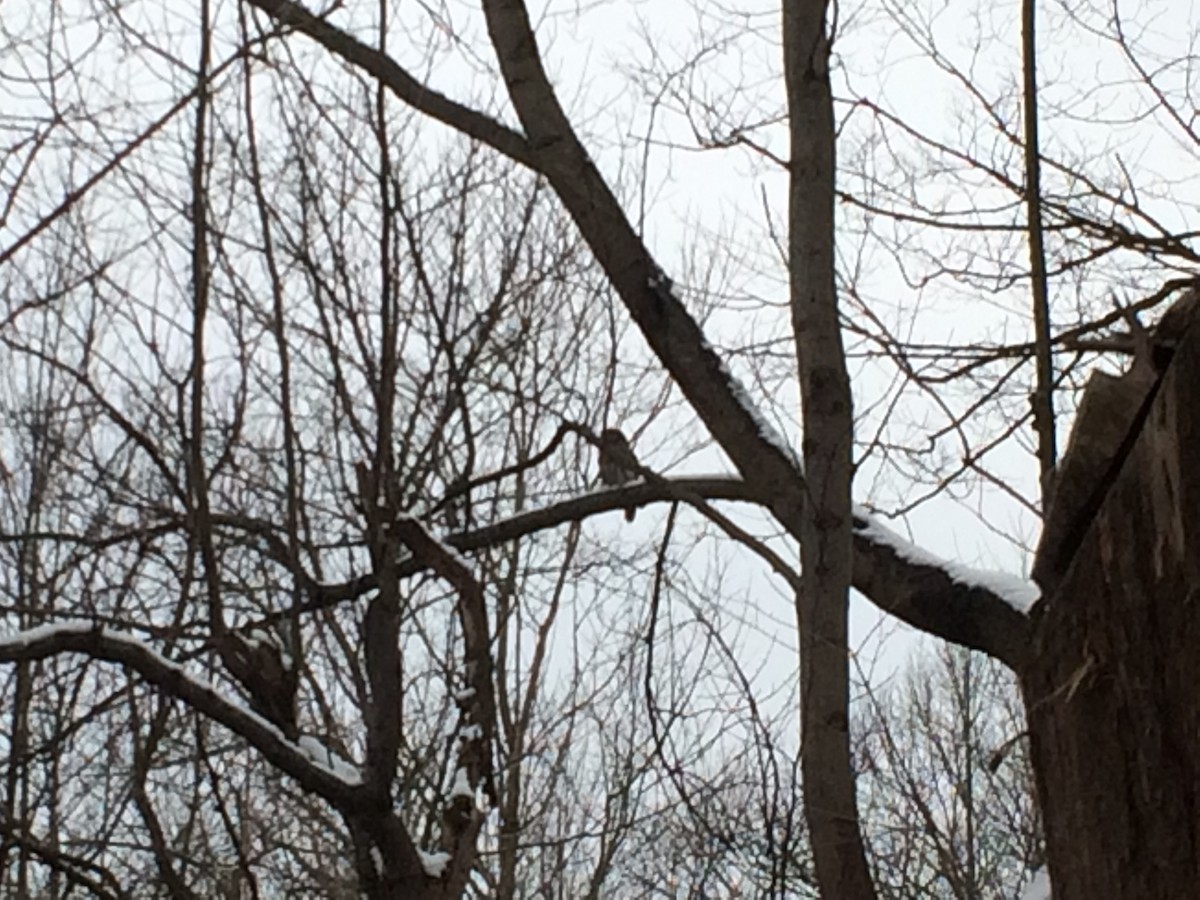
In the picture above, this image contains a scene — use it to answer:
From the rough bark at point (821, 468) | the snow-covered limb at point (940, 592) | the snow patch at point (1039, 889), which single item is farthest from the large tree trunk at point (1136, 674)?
the snow-covered limb at point (940, 592)

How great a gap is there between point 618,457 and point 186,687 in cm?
116

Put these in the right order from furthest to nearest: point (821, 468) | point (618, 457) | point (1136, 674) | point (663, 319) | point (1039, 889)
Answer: point (663, 319)
point (618, 457)
point (821, 468)
point (1039, 889)
point (1136, 674)

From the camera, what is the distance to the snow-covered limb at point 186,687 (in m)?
3.20

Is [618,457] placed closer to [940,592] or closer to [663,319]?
[663,319]

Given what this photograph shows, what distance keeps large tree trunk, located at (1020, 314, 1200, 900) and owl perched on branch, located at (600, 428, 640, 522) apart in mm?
1960

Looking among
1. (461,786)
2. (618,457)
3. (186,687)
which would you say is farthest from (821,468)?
(186,687)

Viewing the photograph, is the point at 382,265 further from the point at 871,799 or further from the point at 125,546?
the point at 871,799

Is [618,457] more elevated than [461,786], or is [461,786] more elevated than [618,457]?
[618,457]

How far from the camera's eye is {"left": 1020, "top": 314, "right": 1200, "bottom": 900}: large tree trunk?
1208 mm

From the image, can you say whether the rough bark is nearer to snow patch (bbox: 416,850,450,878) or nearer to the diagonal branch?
the diagonal branch

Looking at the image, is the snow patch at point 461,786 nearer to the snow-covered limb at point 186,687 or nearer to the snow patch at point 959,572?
the snow-covered limb at point 186,687

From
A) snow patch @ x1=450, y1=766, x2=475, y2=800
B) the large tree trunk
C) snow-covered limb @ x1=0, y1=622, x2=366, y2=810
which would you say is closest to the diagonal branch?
snow patch @ x1=450, y1=766, x2=475, y2=800

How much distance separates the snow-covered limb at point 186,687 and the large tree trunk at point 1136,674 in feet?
6.84

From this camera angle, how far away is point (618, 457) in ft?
11.3
